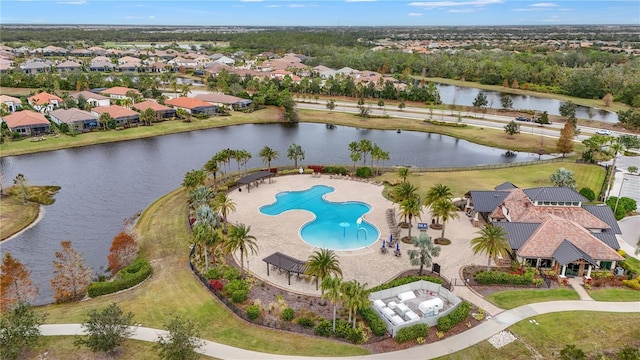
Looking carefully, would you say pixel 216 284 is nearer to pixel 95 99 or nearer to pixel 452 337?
pixel 452 337

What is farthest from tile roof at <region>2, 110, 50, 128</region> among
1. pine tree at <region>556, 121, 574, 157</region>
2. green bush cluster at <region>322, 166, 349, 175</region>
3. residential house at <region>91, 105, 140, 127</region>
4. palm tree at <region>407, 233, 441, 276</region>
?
pine tree at <region>556, 121, 574, 157</region>

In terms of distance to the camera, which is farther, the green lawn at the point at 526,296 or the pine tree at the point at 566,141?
the pine tree at the point at 566,141

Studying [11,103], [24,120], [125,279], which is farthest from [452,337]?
[11,103]

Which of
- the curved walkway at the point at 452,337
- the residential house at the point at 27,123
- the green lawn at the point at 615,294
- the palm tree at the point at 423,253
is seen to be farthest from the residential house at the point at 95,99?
the green lawn at the point at 615,294

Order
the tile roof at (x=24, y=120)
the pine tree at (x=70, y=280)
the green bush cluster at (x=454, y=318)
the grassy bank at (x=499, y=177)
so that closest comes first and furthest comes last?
1. the green bush cluster at (x=454, y=318)
2. the pine tree at (x=70, y=280)
3. the grassy bank at (x=499, y=177)
4. the tile roof at (x=24, y=120)

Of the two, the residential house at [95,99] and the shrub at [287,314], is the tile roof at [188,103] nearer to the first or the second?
the residential house at [95,99]

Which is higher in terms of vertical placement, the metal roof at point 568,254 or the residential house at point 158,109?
the residential house at point 158,109

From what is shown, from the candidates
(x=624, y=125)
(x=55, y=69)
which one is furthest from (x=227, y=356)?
(x=55, y=69)

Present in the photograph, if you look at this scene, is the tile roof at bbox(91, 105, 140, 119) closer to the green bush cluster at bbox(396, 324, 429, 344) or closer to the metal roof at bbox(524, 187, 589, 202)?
the metal roof at bbox(524, 187, 589, 202)
